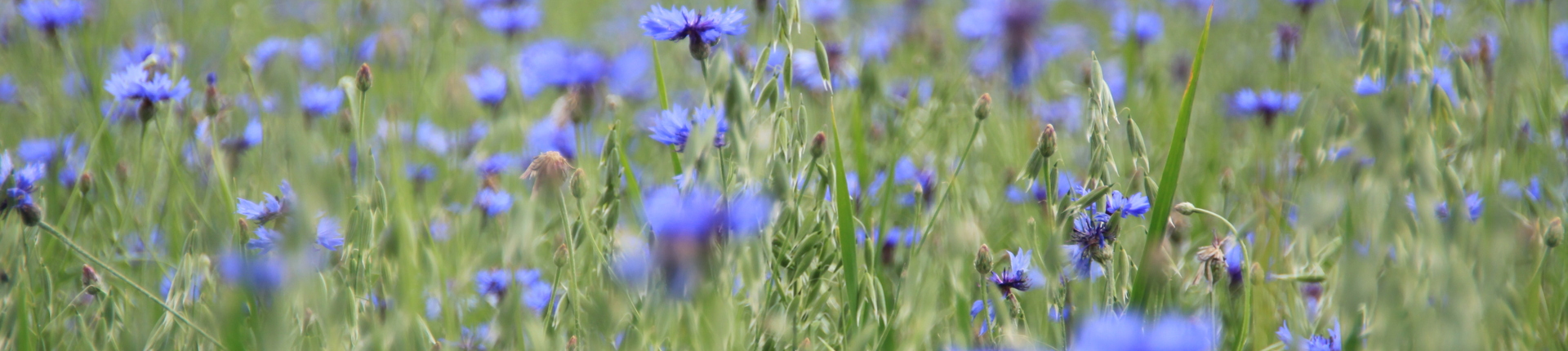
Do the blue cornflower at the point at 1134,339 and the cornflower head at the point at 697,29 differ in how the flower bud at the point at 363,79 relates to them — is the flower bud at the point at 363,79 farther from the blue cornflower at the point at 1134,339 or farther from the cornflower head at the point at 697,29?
the blue cornflower at the point at 1134,339

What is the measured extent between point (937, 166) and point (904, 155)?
12cm

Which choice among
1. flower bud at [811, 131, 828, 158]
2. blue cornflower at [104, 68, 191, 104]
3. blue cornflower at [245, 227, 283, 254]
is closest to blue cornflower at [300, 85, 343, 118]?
blue cornflower at [104, 68, 191, 104]

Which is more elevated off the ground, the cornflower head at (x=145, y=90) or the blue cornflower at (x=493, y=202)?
the cornflower head at (x=145, y=90)

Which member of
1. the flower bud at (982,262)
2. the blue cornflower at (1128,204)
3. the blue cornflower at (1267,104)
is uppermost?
the blue cornflower at (1267,104)

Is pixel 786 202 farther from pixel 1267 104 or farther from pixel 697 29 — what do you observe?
pixel 1267 104

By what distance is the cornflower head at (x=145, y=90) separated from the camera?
1.13 metres

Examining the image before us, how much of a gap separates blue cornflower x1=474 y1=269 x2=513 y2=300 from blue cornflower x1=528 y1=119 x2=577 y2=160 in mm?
366

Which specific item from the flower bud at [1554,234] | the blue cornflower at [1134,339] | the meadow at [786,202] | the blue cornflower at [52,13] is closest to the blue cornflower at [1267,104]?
the meadow at [786,202]

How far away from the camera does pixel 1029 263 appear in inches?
34.7

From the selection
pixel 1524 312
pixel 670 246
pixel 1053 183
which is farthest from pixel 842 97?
pixel 670 246

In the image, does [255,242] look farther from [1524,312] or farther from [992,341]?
[1524,312]

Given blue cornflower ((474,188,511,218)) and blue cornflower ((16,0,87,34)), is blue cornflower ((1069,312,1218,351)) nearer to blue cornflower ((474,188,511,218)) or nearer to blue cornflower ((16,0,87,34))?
blue cornflower ((474,188,511,218))

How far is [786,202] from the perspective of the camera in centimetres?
68

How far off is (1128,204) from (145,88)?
106 cm
